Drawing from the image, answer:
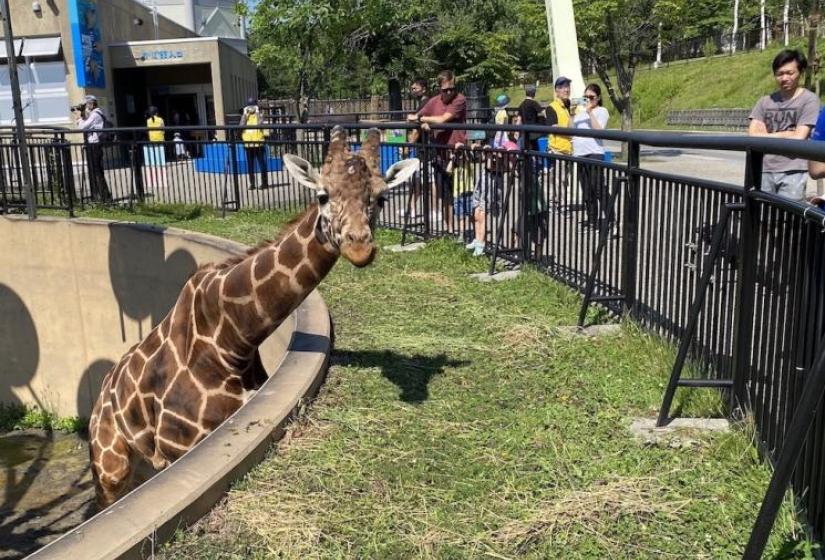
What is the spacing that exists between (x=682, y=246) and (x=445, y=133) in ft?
18.3

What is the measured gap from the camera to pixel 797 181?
21.6 feet

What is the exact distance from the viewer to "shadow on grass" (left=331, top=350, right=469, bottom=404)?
5047 millimetres

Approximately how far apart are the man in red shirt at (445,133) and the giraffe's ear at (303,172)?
5335mm

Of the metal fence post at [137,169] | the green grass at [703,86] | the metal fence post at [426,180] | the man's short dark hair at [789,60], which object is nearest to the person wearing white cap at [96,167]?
the metal fence post at [137,169]

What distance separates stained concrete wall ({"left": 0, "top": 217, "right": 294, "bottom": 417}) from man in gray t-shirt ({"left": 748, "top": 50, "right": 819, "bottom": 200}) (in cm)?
698

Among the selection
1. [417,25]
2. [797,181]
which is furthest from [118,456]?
[417,25]

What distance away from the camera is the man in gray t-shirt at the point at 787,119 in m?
6.59

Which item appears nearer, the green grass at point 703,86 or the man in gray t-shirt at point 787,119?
the man in gray t-shirt at point 787,119

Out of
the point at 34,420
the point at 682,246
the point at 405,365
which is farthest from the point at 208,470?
the point at 34,420

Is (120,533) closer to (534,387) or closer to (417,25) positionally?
(534,387)

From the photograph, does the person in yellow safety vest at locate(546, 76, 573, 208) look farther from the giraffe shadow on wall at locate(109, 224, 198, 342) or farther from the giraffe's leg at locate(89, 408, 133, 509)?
the giraffe's leg at locate(89, 408, 133, 509)

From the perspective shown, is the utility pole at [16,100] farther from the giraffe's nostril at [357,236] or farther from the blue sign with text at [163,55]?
the blue sign with text at [163,55]

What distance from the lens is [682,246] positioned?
5.11 metres

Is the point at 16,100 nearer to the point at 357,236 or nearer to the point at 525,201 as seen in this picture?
the point at 525,201
